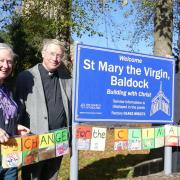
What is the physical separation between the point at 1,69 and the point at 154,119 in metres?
2.88

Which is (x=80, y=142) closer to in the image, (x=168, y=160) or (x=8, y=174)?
(x=8, y=174)

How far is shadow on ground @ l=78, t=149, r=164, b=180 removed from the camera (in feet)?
23.8

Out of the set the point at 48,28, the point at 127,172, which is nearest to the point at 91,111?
the point at 127,172

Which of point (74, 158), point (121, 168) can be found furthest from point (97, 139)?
point (121, 168)

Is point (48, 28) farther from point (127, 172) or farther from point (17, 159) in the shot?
point (17, 159)

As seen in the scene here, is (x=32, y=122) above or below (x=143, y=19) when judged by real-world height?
below

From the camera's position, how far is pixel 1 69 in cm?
405

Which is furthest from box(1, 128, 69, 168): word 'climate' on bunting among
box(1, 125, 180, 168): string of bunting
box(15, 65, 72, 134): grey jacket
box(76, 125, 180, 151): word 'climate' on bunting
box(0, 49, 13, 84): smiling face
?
box(0, 49, 13, 84): smiling face

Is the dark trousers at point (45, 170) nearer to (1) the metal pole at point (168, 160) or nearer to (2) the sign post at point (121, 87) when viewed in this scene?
(2) the sign post at point (121, 87)

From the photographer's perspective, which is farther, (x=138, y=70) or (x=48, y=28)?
(x=48, y=28)

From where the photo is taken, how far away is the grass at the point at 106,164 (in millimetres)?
7242

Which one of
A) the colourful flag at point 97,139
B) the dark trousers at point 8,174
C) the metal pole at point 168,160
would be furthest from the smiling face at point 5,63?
the metal pole at point 168,160

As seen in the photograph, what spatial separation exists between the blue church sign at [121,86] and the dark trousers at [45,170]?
561 mm

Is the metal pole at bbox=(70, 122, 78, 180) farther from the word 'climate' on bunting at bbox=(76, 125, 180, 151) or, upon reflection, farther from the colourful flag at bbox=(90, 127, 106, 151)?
the colourful flag at bbox=(90, 127, 106, 151)
